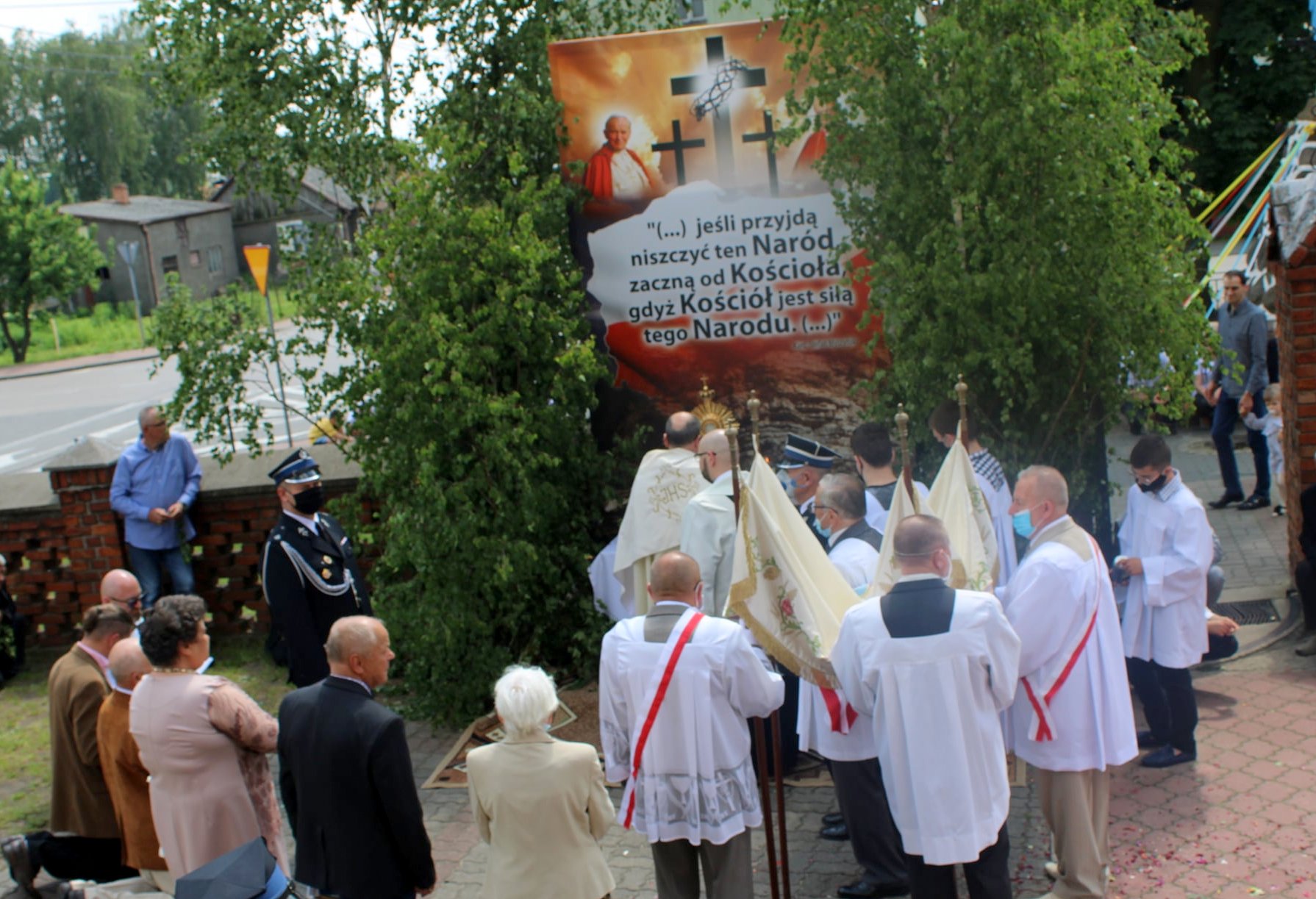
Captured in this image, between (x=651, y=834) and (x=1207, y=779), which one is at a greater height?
(x=651, y=834)

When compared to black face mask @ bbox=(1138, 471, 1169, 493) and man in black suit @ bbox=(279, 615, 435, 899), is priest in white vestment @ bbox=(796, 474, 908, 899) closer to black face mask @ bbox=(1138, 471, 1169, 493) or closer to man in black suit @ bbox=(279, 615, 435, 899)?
black face mask @ bbox=(1138, 471, 1169, 493)

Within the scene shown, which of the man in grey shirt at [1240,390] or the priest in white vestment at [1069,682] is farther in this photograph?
the man in grey shirt at [1240,390]

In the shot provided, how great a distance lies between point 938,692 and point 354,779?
6.84 ft

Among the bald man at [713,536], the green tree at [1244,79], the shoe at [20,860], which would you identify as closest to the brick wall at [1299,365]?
the bald man at [713,536]

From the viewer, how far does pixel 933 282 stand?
6.92m

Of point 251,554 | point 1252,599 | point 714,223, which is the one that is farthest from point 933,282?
point 251,554

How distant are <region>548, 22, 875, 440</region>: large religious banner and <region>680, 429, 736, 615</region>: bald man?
6.01 feet

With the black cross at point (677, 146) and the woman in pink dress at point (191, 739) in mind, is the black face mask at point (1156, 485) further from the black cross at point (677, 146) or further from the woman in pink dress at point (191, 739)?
the woman in pink dress at point (191, 739)

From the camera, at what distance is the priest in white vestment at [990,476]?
705 cm

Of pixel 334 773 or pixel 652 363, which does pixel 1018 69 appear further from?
pixel 334 773

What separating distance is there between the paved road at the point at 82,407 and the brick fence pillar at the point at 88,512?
31.7 feet

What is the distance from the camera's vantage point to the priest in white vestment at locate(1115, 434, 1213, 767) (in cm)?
657

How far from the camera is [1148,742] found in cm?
693

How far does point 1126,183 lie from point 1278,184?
79.6 inches
